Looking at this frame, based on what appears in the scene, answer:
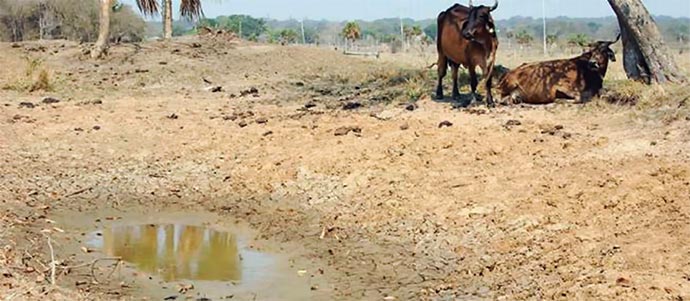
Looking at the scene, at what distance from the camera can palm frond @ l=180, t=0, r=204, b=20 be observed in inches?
859

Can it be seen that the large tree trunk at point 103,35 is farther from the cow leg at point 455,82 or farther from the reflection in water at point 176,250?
the reflection in water at point 176,250

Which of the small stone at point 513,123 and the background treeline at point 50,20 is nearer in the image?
the small stone at point 513,123

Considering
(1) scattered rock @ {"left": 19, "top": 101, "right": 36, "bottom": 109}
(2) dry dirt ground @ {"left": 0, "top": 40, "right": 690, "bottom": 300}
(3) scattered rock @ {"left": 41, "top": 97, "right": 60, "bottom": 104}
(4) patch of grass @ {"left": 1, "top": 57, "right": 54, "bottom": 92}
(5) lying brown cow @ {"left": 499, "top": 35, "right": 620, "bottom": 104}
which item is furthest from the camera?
(4) patch of grass @ {"left": 1, "top": 57, "right": 54, "bottom": 92}

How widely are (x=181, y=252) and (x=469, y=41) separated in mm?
5327

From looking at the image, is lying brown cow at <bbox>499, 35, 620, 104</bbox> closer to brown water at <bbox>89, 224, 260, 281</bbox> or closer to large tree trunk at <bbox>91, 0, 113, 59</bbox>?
brown water at <bbox>89, 224, 260, 281</bbox>

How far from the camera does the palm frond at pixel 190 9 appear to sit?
2181 cm

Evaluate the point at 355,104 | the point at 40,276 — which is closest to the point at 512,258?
the point at 40,276

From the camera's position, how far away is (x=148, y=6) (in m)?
20.9

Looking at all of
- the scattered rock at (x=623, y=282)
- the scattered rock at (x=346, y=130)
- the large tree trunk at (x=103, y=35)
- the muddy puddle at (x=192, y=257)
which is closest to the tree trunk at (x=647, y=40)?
the scattered rock at (x=346, y=130)

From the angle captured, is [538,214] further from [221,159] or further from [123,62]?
[123,62]

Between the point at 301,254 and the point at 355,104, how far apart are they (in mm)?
5230

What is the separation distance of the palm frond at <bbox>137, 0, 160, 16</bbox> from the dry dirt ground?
20.6 ft

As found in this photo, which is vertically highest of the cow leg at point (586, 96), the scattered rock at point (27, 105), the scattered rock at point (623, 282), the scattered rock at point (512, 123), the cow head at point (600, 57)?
the cow head at point (600, 57)

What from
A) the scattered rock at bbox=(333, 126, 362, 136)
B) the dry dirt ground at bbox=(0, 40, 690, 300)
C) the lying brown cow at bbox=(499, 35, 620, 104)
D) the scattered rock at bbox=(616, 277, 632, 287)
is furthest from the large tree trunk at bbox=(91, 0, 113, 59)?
the scattered rock at bbox=(616, 277, 632, 287)
